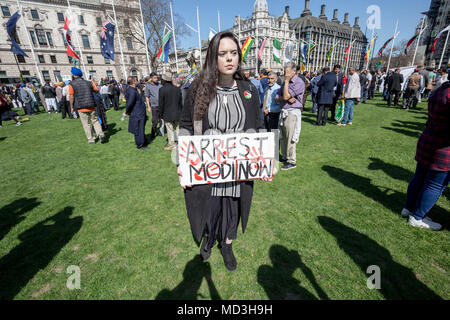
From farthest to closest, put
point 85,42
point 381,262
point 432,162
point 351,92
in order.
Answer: point 85,42 → point 351,92 → point 432,162 → point 381,262

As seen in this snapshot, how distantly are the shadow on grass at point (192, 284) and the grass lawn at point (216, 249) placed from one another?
0.01 meters

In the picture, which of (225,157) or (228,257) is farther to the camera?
(228,257)

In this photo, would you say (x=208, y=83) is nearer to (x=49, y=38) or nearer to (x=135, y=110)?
(x=135, y=110)

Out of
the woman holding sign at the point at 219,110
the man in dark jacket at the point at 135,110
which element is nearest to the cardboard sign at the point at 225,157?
the woman holding sign at the point at 219,110

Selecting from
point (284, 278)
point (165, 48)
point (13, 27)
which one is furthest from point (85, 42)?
point (284, 278)

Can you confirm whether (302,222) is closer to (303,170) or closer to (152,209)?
(303,170)

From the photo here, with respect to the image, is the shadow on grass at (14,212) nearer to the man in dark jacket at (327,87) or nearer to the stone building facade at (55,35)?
the man in dark jacket at (327,87)

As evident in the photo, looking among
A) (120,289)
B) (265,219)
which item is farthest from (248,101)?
(120,289)

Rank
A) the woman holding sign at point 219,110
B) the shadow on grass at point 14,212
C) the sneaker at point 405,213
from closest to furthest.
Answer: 1. the woman holding sign at point 219,110
2. the sneaker at point 405,213
3. the shadow on grass at point 14,212

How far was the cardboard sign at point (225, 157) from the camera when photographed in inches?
72.7

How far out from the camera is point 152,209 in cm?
378

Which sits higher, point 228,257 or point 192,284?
point 228,257

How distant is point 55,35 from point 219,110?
61955 millimetres

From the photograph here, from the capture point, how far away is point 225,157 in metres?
1.92
